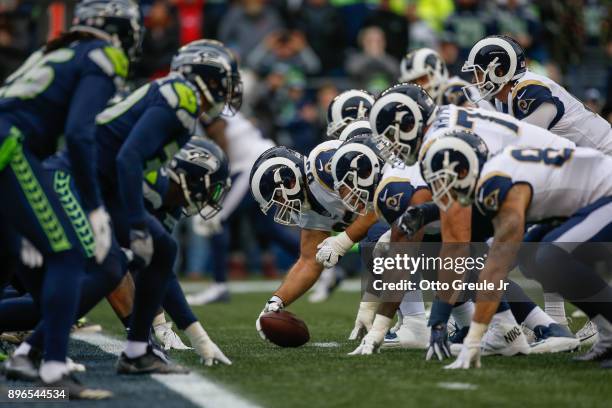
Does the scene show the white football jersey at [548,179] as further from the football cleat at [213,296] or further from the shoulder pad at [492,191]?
the football cleat at [213,296]

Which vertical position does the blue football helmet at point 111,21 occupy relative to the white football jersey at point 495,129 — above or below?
above

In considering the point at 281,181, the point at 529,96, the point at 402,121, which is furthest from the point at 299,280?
the point at 529,96

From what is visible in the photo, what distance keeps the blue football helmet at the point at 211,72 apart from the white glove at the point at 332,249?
132 cm

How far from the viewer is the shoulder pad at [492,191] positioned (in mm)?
5559

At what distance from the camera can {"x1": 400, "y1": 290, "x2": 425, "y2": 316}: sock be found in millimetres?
7148

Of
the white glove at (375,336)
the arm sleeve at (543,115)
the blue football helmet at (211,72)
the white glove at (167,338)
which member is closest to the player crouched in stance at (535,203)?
the white glove at (375,336)

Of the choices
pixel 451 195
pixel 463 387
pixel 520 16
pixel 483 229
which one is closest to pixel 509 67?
pixel 483 229

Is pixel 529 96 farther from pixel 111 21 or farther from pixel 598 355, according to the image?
pixel 111 21

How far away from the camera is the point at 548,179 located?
577cm

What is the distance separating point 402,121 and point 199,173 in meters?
1.19

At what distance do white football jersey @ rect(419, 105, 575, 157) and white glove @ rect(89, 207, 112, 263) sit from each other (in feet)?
6.60

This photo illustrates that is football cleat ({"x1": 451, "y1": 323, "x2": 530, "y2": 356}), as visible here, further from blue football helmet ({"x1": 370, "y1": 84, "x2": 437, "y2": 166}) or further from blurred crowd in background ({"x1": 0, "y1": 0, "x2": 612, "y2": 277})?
blurred crowd in background ({"x1": 0, "y1": 0, "x2": 612, "y2": 277})

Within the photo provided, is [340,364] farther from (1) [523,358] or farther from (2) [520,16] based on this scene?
(2) [520,16]

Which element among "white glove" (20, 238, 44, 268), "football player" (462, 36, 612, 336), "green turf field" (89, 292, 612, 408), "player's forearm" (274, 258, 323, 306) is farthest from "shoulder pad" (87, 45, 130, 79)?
"football player" (462, 36, 612, 336)
